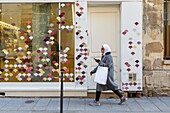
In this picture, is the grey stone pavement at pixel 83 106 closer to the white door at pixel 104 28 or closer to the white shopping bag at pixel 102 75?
the white shopping bag at pixel 102 75

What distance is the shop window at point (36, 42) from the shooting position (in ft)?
29.7

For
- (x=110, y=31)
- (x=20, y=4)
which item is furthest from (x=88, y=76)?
(x=20, y=4)

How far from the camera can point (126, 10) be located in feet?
29.1

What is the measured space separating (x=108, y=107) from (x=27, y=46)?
3.31 m

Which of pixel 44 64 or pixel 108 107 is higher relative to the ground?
pixel 44 64

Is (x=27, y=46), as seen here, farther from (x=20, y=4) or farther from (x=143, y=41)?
(x=143, y=41)

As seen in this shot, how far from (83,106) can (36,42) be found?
2694mm

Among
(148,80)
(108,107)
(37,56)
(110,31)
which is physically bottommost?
(108,107)

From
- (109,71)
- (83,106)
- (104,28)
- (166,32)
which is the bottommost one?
(83,106)

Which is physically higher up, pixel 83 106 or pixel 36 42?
pixel 36 42

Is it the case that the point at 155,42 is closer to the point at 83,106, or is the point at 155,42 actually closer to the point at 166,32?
the point at 166,32

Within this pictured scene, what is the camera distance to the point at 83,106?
313 inches

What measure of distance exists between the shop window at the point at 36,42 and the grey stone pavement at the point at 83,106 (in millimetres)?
822

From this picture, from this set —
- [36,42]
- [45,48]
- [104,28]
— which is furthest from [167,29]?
[36,42]
